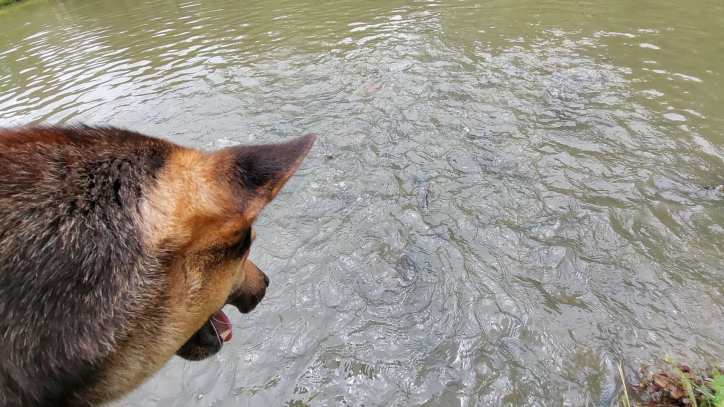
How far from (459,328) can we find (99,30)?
675 inches

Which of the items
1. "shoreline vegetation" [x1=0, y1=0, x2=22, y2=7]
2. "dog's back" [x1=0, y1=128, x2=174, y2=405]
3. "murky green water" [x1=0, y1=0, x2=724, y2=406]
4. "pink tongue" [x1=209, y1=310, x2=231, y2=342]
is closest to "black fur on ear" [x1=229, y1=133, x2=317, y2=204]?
"dog's back" [x1=0, y1=128, x2=174, y2=405]

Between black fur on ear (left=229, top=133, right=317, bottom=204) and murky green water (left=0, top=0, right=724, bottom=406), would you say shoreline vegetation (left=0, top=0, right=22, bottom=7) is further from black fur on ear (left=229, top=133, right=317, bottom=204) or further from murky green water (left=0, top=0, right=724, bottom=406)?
black fur on ear (left=229, top=133, right=317, bottom=204)

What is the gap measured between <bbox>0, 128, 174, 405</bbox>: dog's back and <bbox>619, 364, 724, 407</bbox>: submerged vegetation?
2.92m

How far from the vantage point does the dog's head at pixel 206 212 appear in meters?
1.21

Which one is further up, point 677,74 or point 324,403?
point 677,74

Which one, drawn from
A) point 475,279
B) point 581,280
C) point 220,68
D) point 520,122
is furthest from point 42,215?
point 220,68

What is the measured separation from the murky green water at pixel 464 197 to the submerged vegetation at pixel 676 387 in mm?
115

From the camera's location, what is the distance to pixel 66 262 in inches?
39.5

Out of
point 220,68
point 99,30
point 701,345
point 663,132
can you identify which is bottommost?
point 701,345

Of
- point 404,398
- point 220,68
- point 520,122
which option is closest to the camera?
point 404,398

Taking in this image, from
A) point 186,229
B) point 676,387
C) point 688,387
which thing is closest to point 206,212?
point 186,229

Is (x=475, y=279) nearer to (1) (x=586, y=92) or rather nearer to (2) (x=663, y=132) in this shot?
(2) (x=663, y=132)

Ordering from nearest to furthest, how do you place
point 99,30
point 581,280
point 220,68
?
point 581,280, point 220,68, point 99,30

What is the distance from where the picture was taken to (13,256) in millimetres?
949
